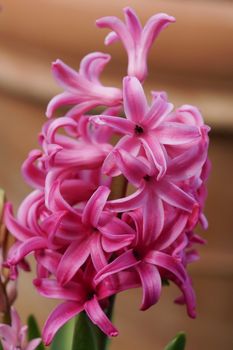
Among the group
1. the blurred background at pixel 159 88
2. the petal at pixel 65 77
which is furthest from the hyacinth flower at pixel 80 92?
the blurred background at pixel 159 88

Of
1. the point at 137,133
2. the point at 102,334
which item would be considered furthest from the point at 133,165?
the point at 102,334

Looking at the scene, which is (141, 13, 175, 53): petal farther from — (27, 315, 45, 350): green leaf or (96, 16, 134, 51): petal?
(27, 315, 45, 350): green leaf

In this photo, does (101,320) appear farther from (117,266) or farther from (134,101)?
(134,101)

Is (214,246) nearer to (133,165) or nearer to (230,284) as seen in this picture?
(230,284)

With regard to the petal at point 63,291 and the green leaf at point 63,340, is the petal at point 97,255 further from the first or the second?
the green leaf at point 63,340

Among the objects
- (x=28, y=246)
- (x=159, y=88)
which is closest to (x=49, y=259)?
(x=28, y=246)
